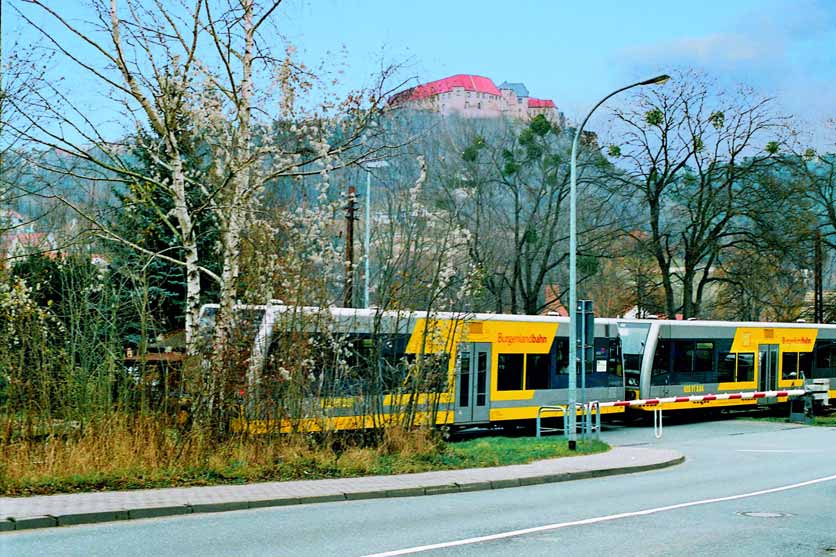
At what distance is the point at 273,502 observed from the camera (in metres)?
12.3

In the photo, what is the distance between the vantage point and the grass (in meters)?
12.5

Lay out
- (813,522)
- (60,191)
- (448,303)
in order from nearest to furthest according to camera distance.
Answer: (813,522) → (60,191) → (448,303)

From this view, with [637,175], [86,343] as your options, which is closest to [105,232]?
[86,343]

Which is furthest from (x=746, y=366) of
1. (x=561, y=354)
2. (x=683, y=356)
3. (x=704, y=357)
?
(x=561, y=354)

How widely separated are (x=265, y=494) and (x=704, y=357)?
80.5 feet

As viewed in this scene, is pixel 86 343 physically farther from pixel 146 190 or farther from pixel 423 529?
pixel 423 529

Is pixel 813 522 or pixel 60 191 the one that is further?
pixel 60 191

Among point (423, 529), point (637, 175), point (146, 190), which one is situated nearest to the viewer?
point (423, 529)

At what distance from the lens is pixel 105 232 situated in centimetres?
1573

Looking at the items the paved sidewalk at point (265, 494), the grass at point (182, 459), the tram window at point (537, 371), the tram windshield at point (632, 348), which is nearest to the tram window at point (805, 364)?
the tram windshield at point (632, 348)

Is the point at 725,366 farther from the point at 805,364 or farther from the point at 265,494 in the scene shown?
the point at 265,494

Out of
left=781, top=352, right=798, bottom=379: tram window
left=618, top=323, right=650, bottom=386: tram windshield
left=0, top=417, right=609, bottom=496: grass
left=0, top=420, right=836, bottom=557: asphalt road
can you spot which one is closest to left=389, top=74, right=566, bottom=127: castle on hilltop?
left=618, top=323, right=650, bottom=386: tram windshield

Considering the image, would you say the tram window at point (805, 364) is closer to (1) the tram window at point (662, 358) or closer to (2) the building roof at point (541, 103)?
(1) the tram window at point (662, 358)

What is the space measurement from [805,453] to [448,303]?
994 centimetres
